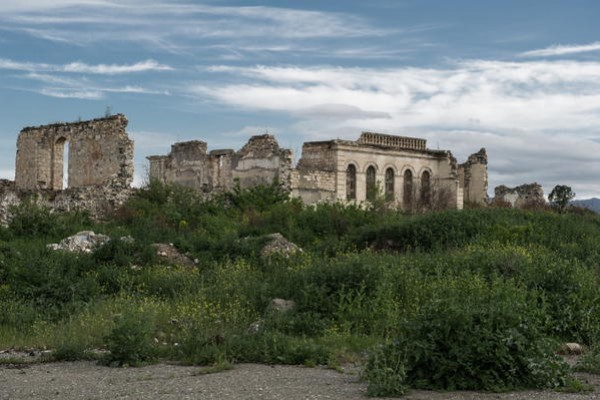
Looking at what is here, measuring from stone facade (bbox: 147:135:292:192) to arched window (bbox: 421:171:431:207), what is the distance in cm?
879

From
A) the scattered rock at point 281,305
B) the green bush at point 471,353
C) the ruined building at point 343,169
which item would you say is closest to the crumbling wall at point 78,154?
the ruined building at point 343,169

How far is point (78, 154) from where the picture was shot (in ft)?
105

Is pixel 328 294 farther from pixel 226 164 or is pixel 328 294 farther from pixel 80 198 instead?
pixel 226 164

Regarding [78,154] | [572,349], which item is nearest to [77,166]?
[78,154]

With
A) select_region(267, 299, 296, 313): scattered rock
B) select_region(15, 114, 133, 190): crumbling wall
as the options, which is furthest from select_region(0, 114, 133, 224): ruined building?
select_region(267, 299, 296, 313): scattered rock

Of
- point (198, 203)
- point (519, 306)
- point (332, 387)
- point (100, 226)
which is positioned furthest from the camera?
point (198, 203)

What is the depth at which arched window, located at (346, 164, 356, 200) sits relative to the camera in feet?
138

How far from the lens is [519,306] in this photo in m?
9.65

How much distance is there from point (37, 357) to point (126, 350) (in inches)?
63.2

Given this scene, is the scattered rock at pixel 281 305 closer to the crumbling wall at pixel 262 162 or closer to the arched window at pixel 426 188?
the crumbling wall at pixel 262 162

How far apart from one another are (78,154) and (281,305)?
798 inches

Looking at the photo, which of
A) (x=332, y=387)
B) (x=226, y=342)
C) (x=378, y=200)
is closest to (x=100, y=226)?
(x=378, y=200)

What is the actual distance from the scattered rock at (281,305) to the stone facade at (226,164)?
22014mm

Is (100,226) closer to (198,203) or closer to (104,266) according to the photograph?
(198,203)
